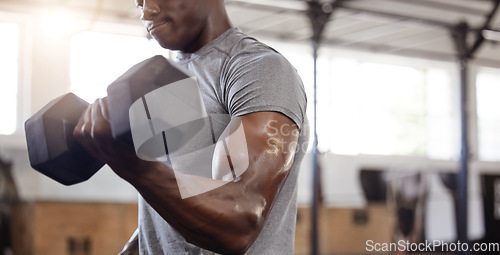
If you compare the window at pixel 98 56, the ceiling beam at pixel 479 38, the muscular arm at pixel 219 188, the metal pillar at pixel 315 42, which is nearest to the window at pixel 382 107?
the metal pillar at pixel 315 42

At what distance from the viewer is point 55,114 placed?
88 centimetres

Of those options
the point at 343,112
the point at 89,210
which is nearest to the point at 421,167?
the point at 343,112

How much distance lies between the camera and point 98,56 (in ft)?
22.2

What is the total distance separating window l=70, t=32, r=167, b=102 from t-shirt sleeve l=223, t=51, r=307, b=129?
538cm

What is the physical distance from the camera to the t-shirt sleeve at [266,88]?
3.06 feet

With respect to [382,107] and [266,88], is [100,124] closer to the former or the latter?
[266,88]

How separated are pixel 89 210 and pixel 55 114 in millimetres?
5887

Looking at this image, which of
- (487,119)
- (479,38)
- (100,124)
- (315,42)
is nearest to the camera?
(100,124)

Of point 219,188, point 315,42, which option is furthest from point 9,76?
point 219,188

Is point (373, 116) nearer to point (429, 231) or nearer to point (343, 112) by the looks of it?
point (343, 112)

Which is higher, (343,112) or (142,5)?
(142,5)

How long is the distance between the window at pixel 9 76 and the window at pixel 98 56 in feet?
2.34

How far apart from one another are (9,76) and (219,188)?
773cm

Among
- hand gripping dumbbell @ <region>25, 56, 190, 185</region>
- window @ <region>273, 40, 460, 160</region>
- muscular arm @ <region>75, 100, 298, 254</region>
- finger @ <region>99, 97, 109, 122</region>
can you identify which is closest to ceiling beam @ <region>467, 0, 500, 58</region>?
window @ <region>273, 40, 460, 160</region>
